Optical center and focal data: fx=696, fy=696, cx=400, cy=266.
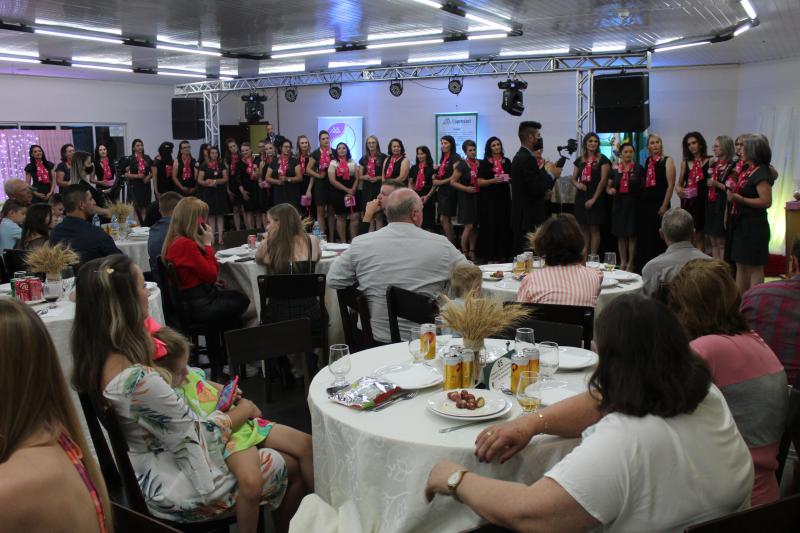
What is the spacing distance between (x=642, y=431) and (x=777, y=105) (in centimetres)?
1127

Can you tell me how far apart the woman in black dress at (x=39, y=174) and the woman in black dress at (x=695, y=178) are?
972cm

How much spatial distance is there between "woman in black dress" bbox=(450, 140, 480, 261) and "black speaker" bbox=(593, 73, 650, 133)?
1921 millimetres

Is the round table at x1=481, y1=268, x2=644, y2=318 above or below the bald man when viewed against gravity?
below

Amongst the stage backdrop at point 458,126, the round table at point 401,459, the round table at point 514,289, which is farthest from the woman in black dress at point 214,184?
the round table at point 401,459

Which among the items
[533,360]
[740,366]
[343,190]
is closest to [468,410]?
[533,360]

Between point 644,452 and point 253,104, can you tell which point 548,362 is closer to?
point 644,452

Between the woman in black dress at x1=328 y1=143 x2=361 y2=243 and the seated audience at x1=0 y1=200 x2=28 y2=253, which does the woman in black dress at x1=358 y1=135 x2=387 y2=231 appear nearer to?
the woman in black dress at x1=328 y1=143 x2=361 y2=243

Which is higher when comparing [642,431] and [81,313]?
[81,313]

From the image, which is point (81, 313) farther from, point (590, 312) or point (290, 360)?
point (290, 360)

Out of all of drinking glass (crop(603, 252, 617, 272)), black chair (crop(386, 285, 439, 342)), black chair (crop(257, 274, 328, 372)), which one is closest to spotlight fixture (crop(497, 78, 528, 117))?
drinking glass (crop(603, 252, 617, 272))

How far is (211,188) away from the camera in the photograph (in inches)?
496

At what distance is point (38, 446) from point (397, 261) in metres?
2.60

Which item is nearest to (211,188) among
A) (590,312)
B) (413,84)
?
(413,84)

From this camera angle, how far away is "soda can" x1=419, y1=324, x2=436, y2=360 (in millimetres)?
2719
